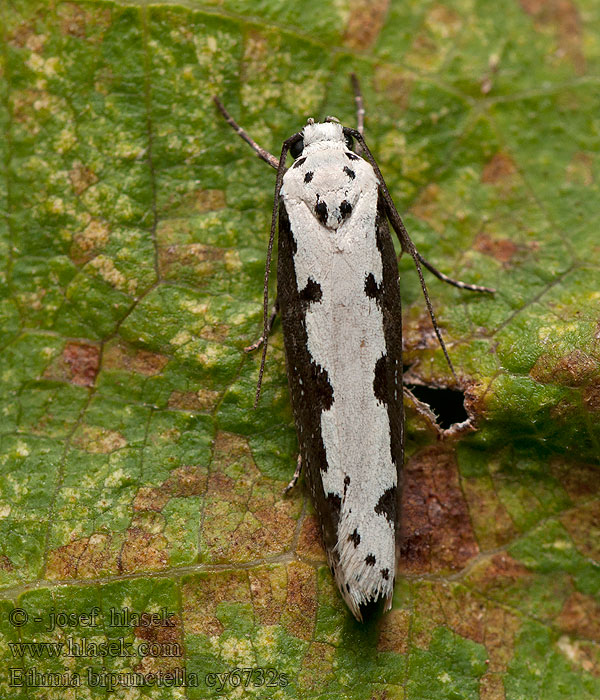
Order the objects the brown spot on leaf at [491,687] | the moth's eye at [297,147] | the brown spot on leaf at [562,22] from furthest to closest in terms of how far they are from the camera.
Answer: the brown spot on leaf at [562,22], the moth's eye at [297,147], the brown spot on leaf at [491,687]

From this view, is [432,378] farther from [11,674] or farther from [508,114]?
[11,674]

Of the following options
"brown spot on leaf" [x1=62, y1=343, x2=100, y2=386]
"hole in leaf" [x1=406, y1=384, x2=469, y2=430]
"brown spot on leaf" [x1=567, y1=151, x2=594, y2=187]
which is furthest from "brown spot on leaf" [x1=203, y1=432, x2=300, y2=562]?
"brown spot on leaf" [x1=567, y1=151, x2=594, y2=187]

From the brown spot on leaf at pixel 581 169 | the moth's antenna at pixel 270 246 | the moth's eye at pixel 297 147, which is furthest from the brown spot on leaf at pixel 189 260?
the brown spot on leaf at pixel 581 169

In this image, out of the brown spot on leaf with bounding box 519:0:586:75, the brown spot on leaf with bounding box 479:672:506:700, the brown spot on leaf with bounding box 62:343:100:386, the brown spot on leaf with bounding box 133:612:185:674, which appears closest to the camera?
the brown spot on leaf with bounding box 133:612:185:674

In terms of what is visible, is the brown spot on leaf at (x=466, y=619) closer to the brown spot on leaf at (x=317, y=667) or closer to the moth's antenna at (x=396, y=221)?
the brown spot on leaf at (x=317, y=667)

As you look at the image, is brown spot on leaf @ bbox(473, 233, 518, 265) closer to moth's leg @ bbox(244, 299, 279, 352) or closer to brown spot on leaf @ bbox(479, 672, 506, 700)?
moth's leg @ bbox(244, 299, 279, 352)

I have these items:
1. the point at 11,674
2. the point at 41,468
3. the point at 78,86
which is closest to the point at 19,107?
the point at 78,86
